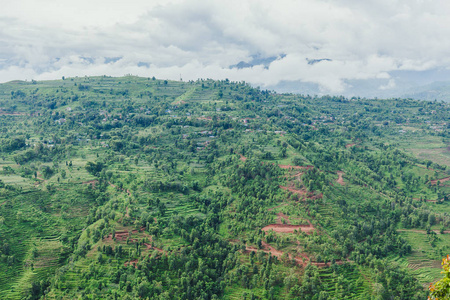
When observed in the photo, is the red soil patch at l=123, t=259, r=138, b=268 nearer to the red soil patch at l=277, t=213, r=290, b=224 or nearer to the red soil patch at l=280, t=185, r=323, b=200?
the red soil patch at l=277, t=213, r=290, b=224

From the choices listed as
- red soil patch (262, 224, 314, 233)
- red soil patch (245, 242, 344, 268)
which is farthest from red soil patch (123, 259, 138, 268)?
red soil patch (262, 224, 314, 233)

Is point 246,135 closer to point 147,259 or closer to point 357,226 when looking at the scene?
point 357,226

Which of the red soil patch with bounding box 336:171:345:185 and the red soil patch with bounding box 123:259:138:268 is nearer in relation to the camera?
the red soil patch with bounding box 123:259:138:268

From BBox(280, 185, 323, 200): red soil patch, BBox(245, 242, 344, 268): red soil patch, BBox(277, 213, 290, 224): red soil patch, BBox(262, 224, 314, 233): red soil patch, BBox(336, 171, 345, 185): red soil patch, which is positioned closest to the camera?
BBox(245, 242, 344, 268): red soil patch

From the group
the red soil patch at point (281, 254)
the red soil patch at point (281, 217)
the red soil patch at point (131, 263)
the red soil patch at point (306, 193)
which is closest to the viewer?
the red soil patch at point (131, 263)

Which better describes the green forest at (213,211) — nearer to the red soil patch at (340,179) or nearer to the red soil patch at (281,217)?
the red soil patch at (281,217)

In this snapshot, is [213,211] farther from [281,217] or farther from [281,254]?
[281,254]

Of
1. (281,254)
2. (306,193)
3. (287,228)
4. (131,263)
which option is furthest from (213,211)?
(131,263)

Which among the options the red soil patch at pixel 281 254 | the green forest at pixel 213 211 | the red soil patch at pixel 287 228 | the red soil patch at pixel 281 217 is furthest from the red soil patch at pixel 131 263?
the red soil patch at pixel 281 217
